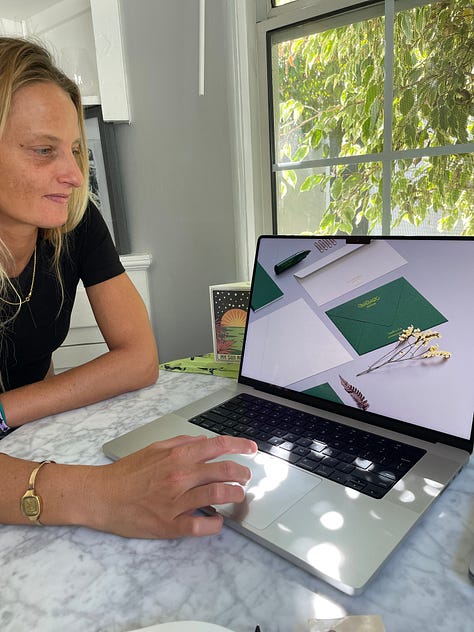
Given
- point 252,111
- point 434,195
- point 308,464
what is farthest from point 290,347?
point 252,111

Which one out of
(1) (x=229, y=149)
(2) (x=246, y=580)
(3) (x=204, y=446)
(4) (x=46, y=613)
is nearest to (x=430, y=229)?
(1) (x=229, y=149)

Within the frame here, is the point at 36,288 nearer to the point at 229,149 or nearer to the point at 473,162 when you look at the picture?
the point at 229,149

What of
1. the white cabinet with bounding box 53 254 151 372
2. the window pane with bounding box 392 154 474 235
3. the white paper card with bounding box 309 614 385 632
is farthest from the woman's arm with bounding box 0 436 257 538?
the white cabinet with bounding box 53 254 151 372

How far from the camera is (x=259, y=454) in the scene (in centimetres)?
65

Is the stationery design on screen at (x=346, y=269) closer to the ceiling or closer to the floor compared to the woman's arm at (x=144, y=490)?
closer to the ceiling

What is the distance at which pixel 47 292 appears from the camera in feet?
3.60

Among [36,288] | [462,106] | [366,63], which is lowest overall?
[36,288]

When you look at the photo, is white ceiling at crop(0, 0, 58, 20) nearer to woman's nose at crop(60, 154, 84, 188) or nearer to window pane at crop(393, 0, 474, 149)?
woman's nose at crop(60, 154, 84, 188)

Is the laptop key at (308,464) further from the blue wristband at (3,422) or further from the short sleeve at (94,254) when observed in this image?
the short sleeve at (94,254)

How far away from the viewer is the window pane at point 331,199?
1.10 metres

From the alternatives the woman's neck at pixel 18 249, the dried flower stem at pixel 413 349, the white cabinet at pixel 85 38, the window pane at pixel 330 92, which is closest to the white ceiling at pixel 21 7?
the white cabinet at pixel 85 38

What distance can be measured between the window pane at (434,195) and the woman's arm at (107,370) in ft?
2.00

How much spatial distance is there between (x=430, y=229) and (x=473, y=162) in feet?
0.50

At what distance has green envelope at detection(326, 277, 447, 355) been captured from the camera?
671 millimetres
